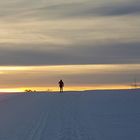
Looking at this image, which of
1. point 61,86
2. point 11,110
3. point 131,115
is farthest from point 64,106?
point 61,86

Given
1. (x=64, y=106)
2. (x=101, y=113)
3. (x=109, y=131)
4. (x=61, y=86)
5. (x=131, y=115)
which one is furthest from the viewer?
(x=61, y=86)

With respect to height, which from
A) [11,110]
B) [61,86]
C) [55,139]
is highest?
[61,86]

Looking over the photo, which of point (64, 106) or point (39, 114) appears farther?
point (64, 106)

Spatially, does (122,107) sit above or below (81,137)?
above

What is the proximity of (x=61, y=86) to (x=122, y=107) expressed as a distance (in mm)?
22553

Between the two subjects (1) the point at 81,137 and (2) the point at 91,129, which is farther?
(2) the point at 91,129

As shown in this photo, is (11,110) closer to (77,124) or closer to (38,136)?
(77,124)

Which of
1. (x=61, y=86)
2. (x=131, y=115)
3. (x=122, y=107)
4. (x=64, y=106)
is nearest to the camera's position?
(x=131, y=115)

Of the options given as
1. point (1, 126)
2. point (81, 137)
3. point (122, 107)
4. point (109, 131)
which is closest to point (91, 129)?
point (109, 131)

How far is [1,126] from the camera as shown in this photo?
2064 cm

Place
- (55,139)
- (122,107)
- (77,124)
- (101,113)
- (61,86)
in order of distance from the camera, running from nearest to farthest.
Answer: (55,139) → (77,124) → (101,113) → (122,107) → (61,86)

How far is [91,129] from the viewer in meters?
18.3

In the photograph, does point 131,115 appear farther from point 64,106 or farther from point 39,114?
point 64,106

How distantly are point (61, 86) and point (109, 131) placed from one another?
103 ft
